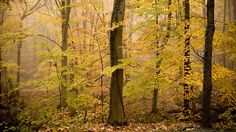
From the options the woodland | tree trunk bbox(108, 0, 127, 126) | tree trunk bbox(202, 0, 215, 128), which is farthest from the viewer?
tree trunk bbox(108, 0, 127, 126)

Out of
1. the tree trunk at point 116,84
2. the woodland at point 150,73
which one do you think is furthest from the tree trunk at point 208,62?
the tree trunk at point 116,84

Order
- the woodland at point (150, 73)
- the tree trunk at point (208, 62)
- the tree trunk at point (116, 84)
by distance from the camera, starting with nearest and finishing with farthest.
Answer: the tree trunk at point (208, 62)
the woodland at point (150, 73)
the tree trunk at point (116, 84)

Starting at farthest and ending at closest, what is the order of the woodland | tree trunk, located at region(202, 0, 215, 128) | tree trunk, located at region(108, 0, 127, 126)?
tree trunk, located at region(108, 0, 127, 126)
the woodland
tree trunk, located at region(202, 0, 215, 128)

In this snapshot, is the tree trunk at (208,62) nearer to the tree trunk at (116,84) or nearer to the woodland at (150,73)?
the woodland at (150,73)

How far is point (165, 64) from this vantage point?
13180 mm

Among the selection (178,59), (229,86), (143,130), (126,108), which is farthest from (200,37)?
(126,108)

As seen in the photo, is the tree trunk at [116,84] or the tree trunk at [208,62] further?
the tree trunk at [116,84]

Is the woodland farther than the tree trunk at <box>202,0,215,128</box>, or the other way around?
the woodland

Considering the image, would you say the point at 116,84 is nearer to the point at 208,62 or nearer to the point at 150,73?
the point at 150,73

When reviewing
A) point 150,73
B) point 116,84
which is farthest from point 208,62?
point 150,73

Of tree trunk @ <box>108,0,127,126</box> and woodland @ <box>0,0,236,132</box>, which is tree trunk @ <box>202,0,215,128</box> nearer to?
woodland @ <box>0,0,236,132</box>

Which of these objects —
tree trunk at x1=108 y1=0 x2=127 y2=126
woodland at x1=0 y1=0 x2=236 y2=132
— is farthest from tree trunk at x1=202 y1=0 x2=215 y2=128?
tree trunk at x1=108 y1=0 x2=127 y2=126

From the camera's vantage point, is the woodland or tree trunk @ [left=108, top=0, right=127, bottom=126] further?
tree trunk @ [left=108, top=0, right=127, bottom=126]

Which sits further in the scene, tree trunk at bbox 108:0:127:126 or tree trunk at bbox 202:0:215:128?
tree trunk at bbox 108:0:127:126
